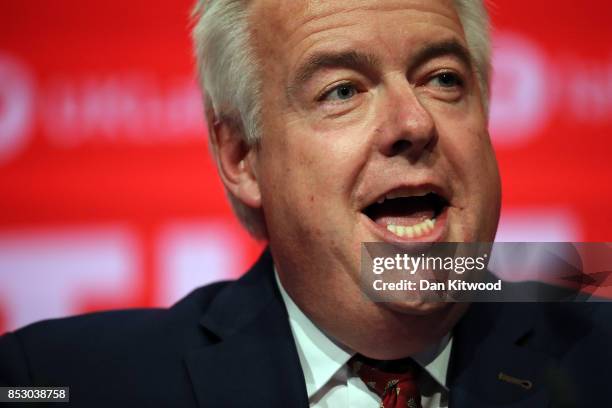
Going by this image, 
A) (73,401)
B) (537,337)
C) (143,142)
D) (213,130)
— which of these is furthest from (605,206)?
(73,401)

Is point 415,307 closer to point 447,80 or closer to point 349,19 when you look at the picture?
point 447,80

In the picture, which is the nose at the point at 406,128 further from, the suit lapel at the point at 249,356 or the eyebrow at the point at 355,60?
the suit lapel at the point at 249,356

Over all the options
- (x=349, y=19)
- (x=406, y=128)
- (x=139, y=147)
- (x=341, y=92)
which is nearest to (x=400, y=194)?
(x=406, y=128)

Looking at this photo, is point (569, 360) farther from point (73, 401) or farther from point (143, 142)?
point (143, 142)

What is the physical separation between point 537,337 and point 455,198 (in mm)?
436

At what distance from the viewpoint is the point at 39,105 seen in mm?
2805

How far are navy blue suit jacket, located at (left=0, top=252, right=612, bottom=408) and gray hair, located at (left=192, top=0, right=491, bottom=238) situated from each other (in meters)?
0.32

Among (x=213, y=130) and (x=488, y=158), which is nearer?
(x=488, y=158)

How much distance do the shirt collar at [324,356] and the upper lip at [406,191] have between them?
0.38m

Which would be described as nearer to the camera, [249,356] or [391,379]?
[391,379]

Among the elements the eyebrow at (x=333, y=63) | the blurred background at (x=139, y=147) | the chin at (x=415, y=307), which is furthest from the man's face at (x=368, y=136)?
the blurred background at (x=139, y=147)

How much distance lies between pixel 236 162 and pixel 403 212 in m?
0.51

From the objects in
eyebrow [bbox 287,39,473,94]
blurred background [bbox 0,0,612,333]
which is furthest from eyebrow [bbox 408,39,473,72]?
blurred background [bbox 0,0,612,333]

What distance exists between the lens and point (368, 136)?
185 cm
